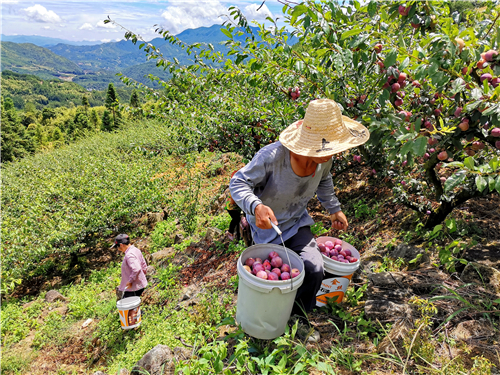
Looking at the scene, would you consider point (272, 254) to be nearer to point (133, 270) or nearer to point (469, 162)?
point (469, 162)

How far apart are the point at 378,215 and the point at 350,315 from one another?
2.01 m

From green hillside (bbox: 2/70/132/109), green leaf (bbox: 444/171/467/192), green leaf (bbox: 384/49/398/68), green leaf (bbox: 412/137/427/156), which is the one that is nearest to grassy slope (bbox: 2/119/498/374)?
green leaf (bbox: 444/171/467/192)

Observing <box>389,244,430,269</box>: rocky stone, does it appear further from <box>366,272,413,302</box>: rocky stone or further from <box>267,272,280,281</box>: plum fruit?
<box>267,272,280,281</box>: plum fruit

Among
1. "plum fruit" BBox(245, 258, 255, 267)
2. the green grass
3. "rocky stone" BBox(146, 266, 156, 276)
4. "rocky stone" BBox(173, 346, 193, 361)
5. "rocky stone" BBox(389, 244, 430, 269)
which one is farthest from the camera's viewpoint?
the green grass

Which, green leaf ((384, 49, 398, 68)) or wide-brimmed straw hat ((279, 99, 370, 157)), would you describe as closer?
green leaf ((384, 49, 398, 68))

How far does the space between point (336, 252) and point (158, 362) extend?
1.72 meters

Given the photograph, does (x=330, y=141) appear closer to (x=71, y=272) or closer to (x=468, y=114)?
(x=468, y=114)

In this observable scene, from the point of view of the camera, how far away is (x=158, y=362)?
233cm

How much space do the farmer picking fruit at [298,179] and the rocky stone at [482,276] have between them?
1249 mm

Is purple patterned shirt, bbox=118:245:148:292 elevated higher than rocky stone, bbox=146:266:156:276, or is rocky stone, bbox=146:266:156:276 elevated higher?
purple patterned shirt, bbox=118:245:148:292

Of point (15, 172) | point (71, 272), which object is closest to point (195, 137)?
point (71, 272)

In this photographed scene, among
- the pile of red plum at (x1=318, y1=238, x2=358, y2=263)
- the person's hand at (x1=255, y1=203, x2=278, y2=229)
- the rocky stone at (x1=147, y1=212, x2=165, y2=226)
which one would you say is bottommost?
the rocky stone at (x1=147, y1=212, x2=165, y2=226)

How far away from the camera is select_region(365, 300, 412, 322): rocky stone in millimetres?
2137

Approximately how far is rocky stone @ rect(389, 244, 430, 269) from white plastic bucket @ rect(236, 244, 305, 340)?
1.48m
